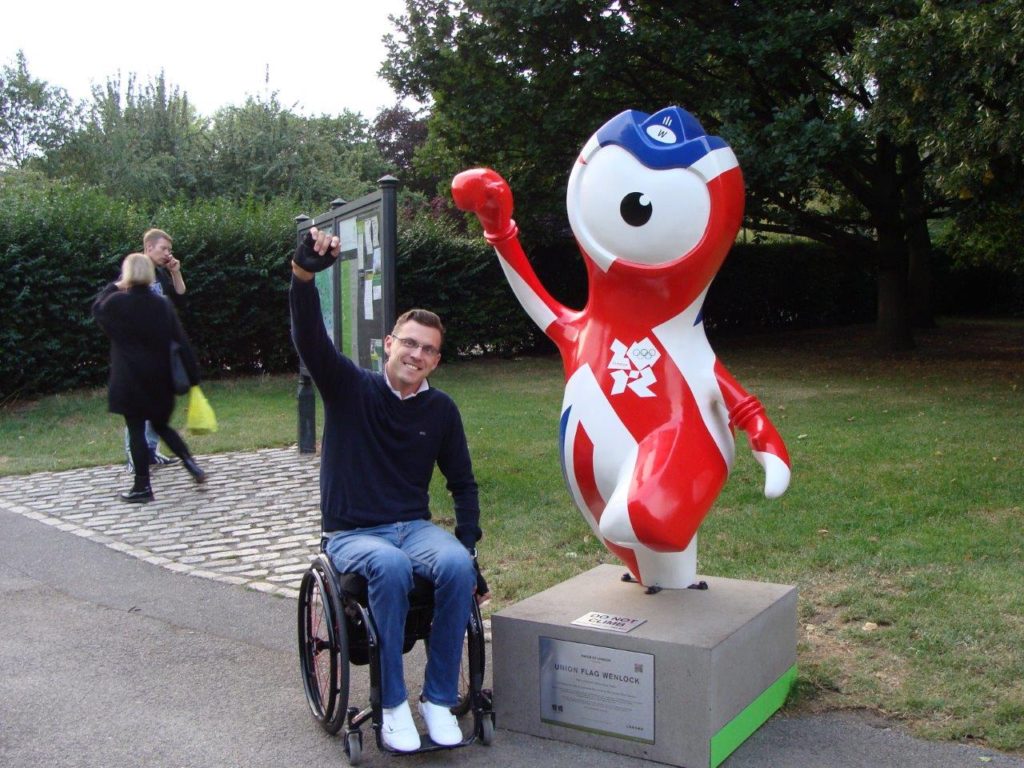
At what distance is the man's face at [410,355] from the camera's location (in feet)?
13.2

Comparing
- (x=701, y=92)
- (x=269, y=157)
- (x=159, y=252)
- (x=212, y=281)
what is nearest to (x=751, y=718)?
(x=159, y=252)

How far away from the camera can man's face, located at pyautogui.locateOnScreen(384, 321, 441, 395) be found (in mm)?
4031

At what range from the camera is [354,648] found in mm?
3785

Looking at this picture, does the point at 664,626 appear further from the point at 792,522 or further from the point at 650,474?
the point at 792,522

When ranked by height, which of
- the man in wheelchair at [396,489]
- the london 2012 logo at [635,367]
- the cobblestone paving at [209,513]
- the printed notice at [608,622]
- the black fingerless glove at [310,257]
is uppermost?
the black fingerless glove at [310,257]

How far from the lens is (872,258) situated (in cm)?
1728

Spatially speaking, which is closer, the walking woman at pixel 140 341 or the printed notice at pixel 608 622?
the printed notice at pixel 608 622

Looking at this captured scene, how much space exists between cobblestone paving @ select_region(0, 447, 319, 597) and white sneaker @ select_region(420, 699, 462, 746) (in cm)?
241

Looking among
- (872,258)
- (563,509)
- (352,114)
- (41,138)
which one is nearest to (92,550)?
(563,509)

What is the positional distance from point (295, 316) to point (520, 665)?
157 centimetres

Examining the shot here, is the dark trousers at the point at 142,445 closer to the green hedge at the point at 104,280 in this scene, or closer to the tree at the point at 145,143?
the green hedge at the point at 104,280

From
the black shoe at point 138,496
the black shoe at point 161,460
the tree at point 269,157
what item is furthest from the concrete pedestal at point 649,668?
the tree at point 269,157

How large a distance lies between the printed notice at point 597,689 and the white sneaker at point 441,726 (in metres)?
0.43

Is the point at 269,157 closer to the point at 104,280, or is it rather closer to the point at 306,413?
the point at 104,280
